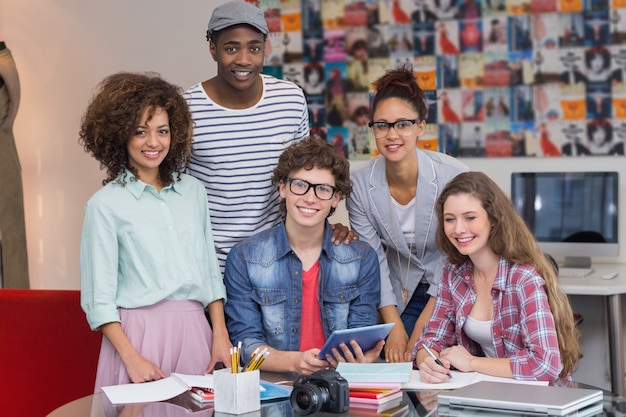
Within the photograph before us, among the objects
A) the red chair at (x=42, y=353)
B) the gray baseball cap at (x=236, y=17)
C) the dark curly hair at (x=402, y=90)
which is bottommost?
the red chair at (x=42, y=353)

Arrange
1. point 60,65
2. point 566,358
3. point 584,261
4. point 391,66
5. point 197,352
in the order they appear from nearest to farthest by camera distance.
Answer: point 566,358 → point 197,352 → point 584,261 → point 391,66 → point 60,65

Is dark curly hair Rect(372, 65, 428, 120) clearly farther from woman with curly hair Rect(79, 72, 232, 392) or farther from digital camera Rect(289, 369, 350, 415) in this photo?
digital camera Rect(289, 369, 350, 415)

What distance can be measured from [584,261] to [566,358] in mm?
1930

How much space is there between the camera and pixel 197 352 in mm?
2420

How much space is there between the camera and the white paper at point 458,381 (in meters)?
1.98

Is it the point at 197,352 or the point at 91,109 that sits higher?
the point at 91,109

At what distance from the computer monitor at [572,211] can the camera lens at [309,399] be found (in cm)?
256

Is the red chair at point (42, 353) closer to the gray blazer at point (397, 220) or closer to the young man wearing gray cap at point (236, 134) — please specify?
the young man wearing gray cap at point (236, 134)

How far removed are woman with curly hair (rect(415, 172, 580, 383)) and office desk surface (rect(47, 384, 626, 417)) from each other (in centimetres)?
25

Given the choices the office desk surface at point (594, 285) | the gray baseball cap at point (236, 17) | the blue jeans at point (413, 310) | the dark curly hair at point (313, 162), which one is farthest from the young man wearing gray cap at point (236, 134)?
the office desk surface at point (594, 285)

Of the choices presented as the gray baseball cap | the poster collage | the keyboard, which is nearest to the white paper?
the gray baseball cap

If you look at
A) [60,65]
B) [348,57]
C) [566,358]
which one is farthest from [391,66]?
[566,358]

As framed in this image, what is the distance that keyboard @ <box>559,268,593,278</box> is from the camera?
3.83 meters

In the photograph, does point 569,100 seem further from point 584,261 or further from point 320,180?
point 320,180
